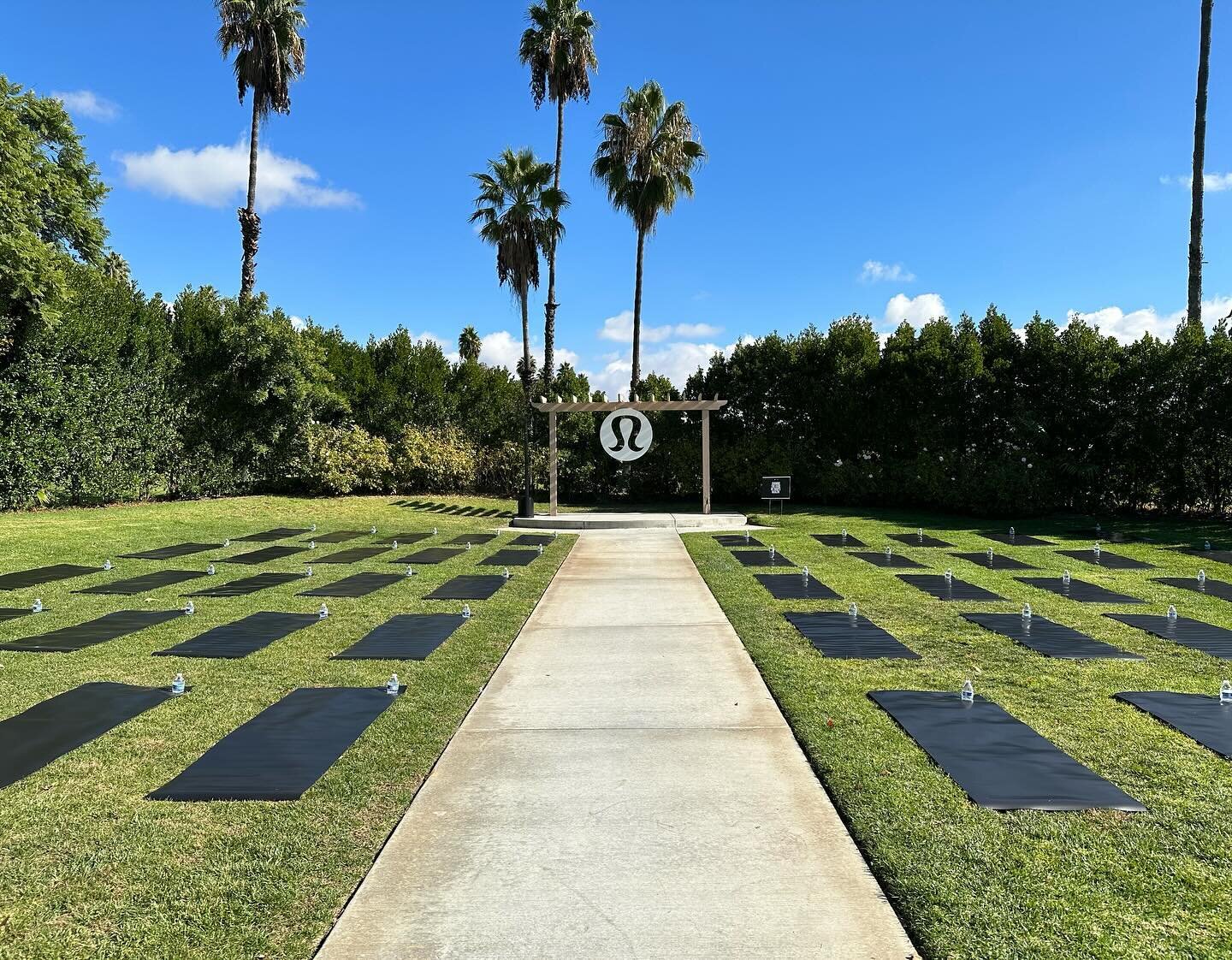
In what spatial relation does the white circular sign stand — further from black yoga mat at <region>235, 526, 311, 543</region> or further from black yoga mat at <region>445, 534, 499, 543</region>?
black yoga mat at <region>235, 526, 311, 543</region>

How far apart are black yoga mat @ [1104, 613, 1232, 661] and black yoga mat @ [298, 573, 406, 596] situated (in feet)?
23.9

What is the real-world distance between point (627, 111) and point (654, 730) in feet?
65.9

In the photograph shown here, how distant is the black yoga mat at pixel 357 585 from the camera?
793 centimetres

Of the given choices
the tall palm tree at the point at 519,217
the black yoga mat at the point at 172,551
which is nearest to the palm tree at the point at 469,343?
the tall palm tree at the point at 519,217

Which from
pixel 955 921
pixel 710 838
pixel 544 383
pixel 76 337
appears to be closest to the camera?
pixel 955 921

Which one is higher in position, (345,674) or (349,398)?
(349,398)

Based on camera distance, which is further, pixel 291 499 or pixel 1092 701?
pixel 291 499

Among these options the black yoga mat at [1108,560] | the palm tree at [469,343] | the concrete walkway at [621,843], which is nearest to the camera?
the concrete walkway at [621,843]

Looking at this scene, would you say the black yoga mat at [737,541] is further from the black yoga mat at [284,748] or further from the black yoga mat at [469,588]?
the black yoga mat at [284,748]

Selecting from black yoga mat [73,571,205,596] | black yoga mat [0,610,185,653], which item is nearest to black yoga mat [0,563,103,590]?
black yoga mat [73,571,205,596]

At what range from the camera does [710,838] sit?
274 centimetres

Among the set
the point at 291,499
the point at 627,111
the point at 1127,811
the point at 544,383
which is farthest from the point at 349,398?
the point at 1127,811

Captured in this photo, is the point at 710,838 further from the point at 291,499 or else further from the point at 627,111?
the point at 627,111

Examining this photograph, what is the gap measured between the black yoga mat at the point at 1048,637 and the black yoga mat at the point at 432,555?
23.0 feet
